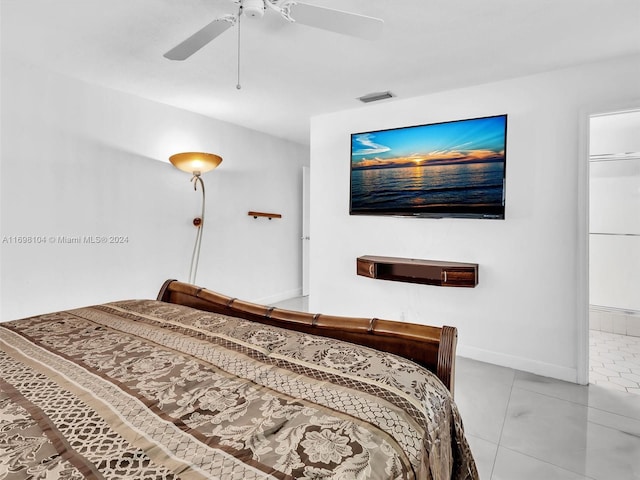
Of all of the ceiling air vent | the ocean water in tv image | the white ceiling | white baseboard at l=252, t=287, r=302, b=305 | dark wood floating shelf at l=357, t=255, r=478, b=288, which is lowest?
white baseboard at l=252, t=287, r=302, b=305

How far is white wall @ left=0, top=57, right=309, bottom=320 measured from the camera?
275 centimetres

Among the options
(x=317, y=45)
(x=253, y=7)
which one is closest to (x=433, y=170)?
(x=317, y=45)

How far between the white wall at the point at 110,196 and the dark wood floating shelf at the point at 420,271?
1807 mm

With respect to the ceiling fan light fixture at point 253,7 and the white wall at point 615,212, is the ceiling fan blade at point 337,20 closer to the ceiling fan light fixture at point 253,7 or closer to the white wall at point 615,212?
the ceiling fan light fixture at point 253,7

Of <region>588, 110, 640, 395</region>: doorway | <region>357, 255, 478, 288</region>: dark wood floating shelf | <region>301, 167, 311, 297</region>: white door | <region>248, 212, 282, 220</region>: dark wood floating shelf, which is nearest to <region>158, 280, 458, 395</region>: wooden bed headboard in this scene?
<region>357, 255, 478, 288</region>: dark wood floating shelf

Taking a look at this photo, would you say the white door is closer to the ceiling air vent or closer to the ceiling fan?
the ceiling air vent

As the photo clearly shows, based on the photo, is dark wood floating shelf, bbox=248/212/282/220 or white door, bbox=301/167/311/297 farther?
white door, bbox=301/167/311/297

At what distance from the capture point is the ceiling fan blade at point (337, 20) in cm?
154

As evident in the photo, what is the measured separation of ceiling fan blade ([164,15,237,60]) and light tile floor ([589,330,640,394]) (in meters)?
3.44

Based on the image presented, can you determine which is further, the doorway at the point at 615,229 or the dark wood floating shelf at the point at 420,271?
the doorway at the point at 615,229

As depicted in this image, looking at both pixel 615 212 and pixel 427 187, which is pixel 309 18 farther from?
pixel 615 212

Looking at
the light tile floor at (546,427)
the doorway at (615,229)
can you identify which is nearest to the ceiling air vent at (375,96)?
the doorway at (615,229)

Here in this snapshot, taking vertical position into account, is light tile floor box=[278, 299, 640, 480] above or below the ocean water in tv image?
below

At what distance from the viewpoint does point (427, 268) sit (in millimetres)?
3117
